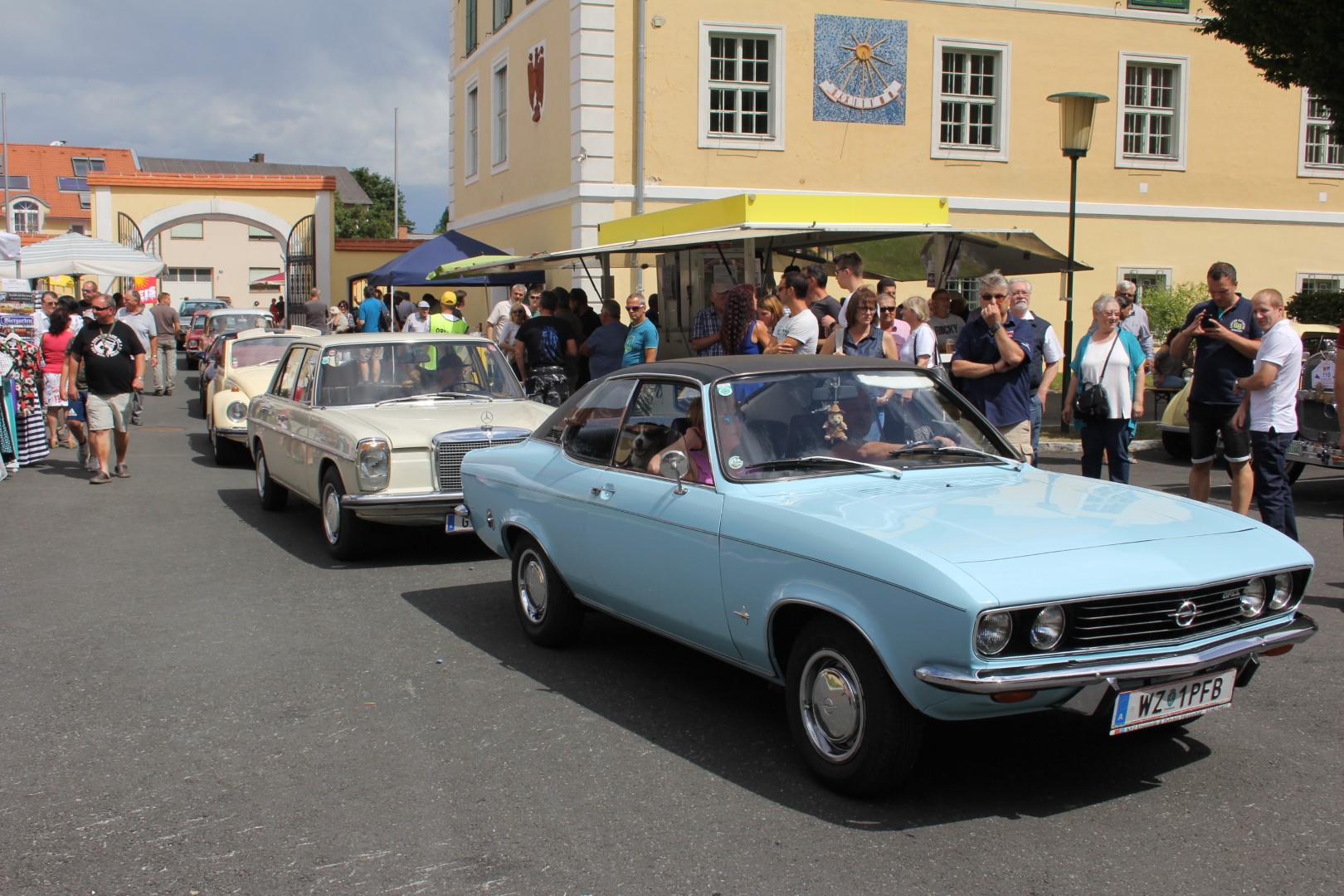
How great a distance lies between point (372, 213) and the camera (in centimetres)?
8756

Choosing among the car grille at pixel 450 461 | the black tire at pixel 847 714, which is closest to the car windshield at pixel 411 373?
the car grille at pixel 450 461

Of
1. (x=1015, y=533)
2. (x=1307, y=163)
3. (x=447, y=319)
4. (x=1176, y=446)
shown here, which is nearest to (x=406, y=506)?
(x=1015, y=533)

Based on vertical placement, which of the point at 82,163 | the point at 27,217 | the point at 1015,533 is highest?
the point at 82,163

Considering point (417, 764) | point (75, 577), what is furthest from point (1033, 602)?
point (75, 577)

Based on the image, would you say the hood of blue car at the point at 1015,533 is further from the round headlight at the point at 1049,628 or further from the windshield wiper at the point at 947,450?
the windshield wiper at the point at 947,450

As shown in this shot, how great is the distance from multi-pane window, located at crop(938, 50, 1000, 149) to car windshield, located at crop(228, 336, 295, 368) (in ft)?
39.8

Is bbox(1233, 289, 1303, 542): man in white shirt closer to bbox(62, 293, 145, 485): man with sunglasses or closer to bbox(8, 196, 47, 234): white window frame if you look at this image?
bbox(62, 293, 145, 485): man with sunglasses

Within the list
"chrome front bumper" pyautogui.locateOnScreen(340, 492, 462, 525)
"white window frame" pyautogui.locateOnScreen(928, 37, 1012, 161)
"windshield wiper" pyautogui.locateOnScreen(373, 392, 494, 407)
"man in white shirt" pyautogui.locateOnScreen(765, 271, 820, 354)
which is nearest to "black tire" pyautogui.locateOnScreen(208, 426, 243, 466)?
"windshield wiper" pyautogui.locateOnScreen(373, 392, 494, 407)

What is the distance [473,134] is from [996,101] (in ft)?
38.6

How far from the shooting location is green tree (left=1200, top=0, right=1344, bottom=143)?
46.2ft

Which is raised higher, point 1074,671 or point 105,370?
point 105,370

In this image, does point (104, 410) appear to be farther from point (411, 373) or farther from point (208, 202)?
point (208, 202)

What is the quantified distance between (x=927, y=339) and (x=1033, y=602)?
5505 mm

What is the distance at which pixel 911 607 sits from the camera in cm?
384
